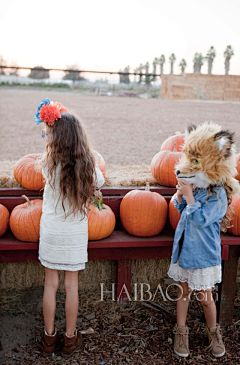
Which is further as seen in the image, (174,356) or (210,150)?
(174,356)

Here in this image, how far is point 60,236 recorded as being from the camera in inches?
96.3

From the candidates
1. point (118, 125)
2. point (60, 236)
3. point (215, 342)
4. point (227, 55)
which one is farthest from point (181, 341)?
point (227, 55)

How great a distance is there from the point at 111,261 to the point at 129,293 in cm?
33

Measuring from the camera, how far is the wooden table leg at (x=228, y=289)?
300 cm

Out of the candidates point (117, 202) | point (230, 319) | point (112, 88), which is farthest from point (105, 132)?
point (112, 88)

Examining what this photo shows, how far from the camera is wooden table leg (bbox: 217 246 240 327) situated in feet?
9.86

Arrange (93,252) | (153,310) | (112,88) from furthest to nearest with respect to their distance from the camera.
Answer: (112,88) → (153,310) → (93,252)

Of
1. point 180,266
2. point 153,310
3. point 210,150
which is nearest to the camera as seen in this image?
point 210,150

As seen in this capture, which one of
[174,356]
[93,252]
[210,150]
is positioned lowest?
[174,356]

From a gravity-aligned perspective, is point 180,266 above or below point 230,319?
above

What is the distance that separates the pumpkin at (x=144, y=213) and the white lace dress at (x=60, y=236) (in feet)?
2.05

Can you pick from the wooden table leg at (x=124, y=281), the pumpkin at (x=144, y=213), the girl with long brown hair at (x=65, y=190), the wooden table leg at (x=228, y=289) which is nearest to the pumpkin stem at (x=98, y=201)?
the pumpkin at (x=144, y=213)

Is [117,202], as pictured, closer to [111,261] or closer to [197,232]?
[111,261]

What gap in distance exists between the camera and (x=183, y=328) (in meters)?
2.67
